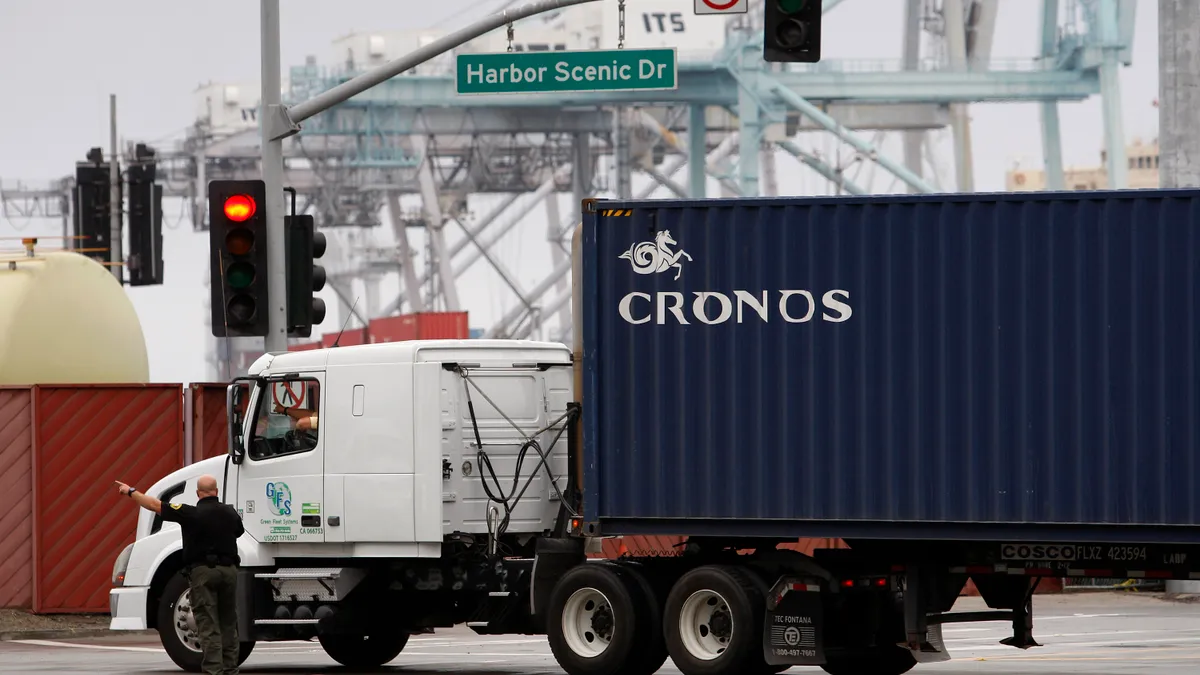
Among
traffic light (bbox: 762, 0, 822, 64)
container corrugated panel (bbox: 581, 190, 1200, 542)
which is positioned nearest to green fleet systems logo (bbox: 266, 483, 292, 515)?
container corrugated panel (bbox: 581, 190, 1200, 542)

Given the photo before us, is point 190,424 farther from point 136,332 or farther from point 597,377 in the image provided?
point 597,377

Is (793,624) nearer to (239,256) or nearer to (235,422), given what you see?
(235,422)

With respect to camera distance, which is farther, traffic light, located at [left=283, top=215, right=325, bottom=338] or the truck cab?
traffic light, located at [left=283, top=215, right=325, bottom=338]

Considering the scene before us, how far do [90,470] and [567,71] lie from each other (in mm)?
8153

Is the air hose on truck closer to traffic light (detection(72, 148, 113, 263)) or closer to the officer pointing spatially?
the officer pointing

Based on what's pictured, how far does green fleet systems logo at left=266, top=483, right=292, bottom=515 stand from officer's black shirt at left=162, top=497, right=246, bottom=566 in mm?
1279

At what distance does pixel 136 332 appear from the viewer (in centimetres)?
2862

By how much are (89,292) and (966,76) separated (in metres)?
67.7

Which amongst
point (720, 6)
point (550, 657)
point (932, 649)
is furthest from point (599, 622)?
point (720, 6)

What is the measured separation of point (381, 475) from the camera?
1653 cm

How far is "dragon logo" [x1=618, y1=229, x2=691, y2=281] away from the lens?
15.4 meters

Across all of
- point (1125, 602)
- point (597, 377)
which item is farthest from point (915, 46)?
point (597, 377)

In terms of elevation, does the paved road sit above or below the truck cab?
below

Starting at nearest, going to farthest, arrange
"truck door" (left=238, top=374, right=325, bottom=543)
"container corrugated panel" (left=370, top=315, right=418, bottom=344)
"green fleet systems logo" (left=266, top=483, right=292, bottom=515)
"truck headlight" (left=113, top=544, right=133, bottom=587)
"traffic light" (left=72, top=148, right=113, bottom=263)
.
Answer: "truck door" (left=238, top=374, right=325, bottom=543), "green fleet systems logo" (left=266, top=483, right=292, bottom=515), "truck headlight" (left=113, top=544, right=133, bottom=587), "traffic light" (left=72, top=148, right=113, bottom=263), "container corrugated panel" (left=370, top=315, right=418, bottom=344)
